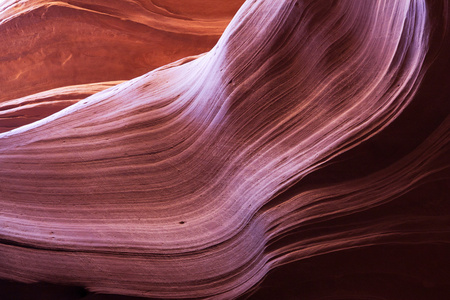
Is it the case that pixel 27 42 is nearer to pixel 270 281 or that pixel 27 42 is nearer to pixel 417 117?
pixel 270 281

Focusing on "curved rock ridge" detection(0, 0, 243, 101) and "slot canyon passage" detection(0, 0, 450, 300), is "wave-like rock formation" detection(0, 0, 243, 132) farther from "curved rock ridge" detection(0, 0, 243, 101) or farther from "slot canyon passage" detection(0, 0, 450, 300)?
"slot canyon passage" detection(0, 0, 450, 300)

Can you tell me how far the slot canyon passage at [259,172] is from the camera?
898 mm

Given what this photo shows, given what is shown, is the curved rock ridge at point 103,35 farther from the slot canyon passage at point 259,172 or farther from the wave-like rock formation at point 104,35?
the slot canyon passage at point 259,172

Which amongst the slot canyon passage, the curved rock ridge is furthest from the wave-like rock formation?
the slot canyon passage

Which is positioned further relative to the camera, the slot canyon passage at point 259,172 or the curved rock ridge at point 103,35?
the curved rock ridge at point 103,35

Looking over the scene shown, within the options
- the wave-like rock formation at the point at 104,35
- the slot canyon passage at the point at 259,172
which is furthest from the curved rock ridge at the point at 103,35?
the slot canyon passage at the point at 259,172

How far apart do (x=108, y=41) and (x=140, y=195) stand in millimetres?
1379

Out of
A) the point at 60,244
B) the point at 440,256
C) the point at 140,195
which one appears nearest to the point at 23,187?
the point at 60,244

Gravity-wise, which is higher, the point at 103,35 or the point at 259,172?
the point at 103,35

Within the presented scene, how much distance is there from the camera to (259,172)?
3.57 feet

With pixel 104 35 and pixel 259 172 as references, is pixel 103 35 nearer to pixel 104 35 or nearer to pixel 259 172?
pixel 104 35

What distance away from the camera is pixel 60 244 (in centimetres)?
132

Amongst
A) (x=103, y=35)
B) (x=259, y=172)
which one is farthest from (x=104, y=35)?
(x=259, y=172)

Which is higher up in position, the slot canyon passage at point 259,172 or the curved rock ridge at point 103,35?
the curved rock ridge at point 103,35
